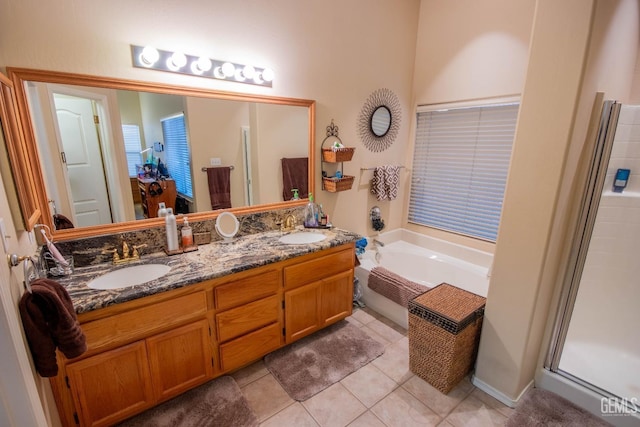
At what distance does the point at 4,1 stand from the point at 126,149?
79 centimetres

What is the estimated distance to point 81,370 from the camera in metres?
1.37

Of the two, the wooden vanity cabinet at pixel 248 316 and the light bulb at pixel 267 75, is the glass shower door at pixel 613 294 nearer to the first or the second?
the wooden vanity cabinet at pixel 248 316

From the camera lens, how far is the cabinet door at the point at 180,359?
1576mm

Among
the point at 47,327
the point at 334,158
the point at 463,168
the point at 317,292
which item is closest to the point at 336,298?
the point at 317,292

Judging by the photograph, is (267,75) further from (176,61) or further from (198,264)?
(198,264)

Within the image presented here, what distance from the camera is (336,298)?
7.75 ft

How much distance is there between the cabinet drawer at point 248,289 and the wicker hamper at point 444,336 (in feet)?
3.10

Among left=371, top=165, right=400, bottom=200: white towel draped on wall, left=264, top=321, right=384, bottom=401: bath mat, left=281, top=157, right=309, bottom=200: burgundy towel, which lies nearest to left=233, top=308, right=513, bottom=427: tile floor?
left=264, top=321, right=384, bottom=401: bath mat

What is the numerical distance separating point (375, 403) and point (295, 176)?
5.80 feet

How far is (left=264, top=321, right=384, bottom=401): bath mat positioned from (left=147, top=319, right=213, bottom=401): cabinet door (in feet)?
1.69

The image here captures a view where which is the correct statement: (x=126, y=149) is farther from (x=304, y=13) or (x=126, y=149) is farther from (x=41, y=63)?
(x=304, y=13)

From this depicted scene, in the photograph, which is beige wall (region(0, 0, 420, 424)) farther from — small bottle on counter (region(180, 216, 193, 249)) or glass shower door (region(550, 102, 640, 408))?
glass shower door (region(550, 102, 640, 408))

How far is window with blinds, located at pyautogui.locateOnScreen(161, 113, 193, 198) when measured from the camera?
1.92 metres

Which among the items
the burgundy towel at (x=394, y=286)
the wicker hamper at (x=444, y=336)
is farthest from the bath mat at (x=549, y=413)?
the burgundy towel at (x=394, y=286)
